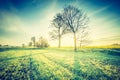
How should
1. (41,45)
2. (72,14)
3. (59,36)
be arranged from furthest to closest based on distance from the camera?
1. (41,45)
2. (59,36)
3. (72,14)

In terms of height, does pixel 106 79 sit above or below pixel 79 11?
below

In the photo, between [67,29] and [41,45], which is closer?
[67,29]

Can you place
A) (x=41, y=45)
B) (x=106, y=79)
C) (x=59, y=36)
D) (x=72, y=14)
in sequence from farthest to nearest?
(x=41, y=45) < (x=59, y=36) < (x=72, y=14) < (x=106, y=79)

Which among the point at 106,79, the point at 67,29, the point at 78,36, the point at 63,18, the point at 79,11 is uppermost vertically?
the point at 79,11

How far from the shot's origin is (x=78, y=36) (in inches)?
1212

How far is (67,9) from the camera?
1222 inches

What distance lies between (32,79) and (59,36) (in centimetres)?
3440


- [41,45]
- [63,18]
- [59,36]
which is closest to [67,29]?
[63,18]

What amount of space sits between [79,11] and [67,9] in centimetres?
414

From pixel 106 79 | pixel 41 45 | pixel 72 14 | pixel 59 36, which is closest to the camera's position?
pixel 106 79

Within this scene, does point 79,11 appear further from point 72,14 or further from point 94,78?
point 94,78

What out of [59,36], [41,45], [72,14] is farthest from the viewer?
[41,45]

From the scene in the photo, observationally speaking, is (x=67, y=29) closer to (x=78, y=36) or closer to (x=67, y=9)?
(x=78, y=36)

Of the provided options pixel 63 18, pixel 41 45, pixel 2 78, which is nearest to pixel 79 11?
pixel 63 18
